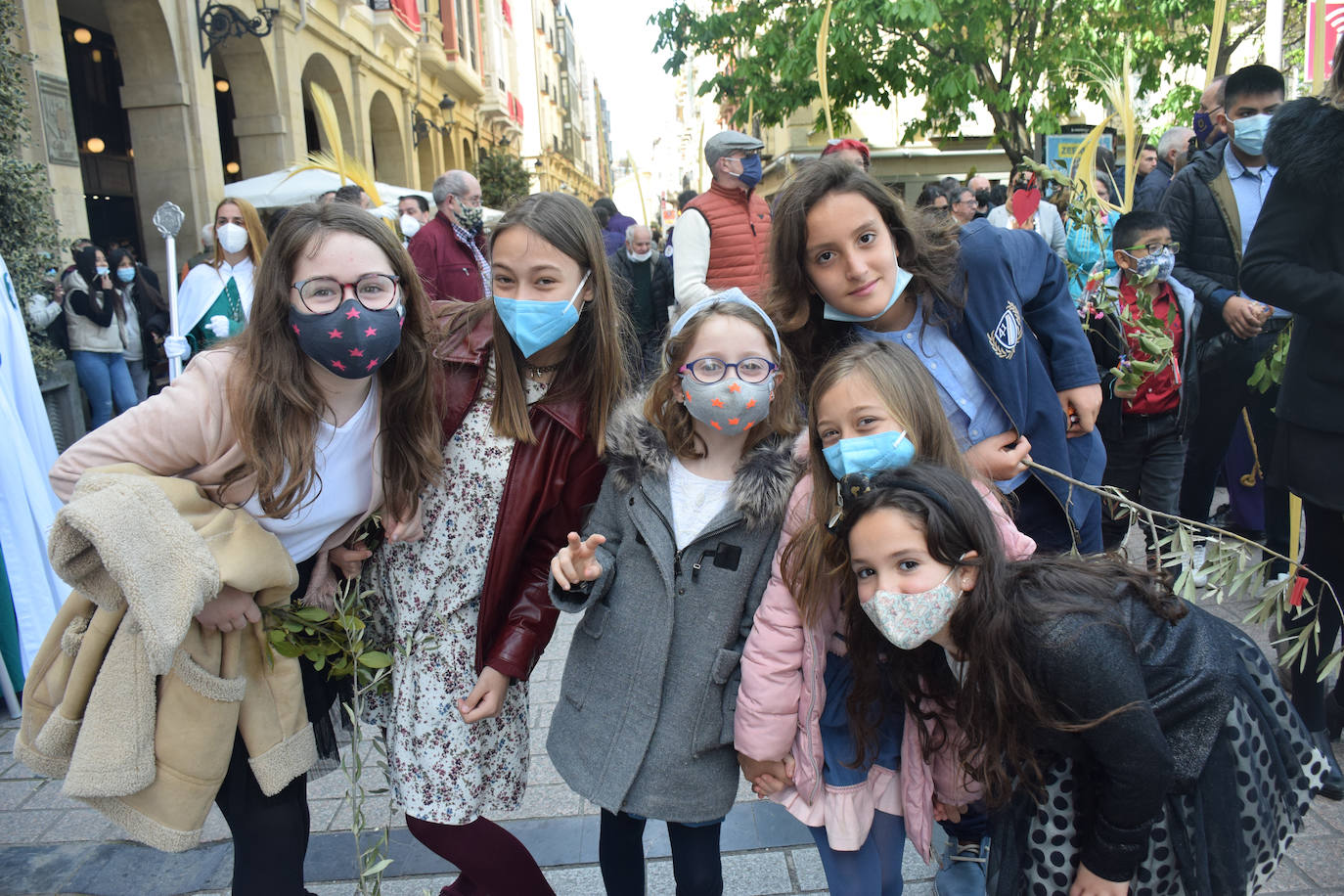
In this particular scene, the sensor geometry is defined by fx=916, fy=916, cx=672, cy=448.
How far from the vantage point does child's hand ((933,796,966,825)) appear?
2141mm

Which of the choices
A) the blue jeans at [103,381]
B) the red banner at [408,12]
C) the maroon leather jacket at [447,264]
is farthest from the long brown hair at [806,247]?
the red banner at [408,12]

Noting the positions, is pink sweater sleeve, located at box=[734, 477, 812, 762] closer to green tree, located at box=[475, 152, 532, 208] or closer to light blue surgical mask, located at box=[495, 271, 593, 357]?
light blue surgical mask, located at box=[495, 271, 593, 357]

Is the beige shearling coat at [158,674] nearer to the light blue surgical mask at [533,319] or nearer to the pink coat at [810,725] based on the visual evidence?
the light blue surgical mask at [533,319]

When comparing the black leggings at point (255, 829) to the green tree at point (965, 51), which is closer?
the black leggings at point (255, 829)

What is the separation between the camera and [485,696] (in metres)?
2.23

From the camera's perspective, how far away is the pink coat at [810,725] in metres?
2.01

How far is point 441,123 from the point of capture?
26.1m

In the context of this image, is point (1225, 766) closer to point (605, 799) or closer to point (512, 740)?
point (605, 799)

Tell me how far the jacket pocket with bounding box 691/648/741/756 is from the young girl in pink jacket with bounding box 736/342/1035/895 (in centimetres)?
6

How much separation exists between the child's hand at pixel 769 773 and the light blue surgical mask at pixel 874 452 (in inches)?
26.9

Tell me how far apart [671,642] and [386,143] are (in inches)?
885

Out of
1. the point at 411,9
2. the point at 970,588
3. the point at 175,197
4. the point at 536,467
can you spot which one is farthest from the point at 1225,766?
the point at 411,9

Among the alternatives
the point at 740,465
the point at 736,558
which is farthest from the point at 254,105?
the point at 736,558

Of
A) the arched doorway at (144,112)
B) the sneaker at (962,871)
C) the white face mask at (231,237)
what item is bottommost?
the sneaker at (962,871)
